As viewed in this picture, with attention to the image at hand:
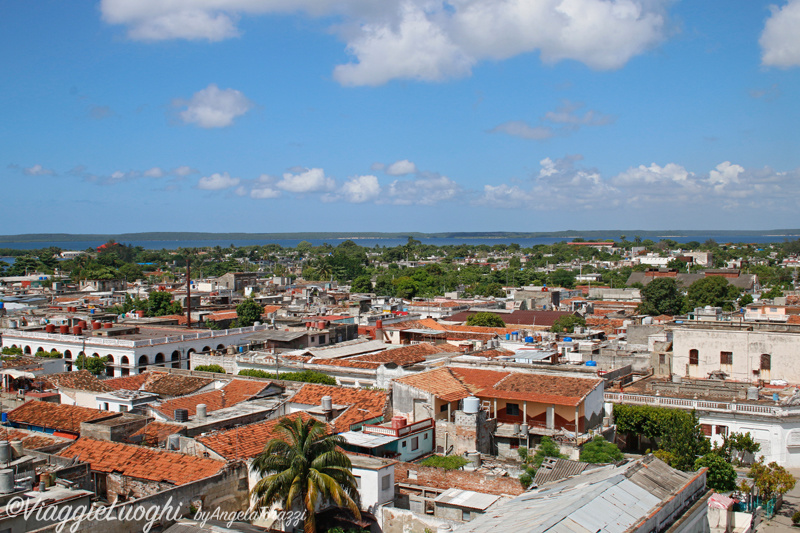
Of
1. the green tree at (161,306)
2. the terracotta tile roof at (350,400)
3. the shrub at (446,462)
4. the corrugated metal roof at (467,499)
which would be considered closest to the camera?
the corrugated metal roof at (467,499)

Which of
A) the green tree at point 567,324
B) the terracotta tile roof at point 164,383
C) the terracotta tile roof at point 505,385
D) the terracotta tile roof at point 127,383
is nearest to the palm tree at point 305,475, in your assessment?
the terracotta tile roof at point 505,385

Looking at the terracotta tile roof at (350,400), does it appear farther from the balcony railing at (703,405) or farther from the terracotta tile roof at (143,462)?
the balcony railing at (703,405)

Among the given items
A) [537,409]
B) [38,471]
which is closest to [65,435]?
[38,471]

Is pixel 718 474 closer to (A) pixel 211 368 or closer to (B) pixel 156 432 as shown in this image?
(B) pixel 156 432

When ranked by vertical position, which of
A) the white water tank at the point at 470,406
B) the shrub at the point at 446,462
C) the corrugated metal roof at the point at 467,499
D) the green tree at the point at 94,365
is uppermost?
the white water tank at the point at 470,406

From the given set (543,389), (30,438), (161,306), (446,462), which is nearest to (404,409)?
(446,462)
